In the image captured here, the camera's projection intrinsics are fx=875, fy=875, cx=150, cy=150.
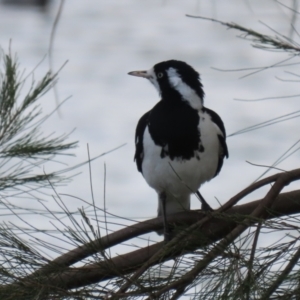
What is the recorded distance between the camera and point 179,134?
265 centimetres

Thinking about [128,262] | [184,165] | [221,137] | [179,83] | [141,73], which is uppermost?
[141,73]

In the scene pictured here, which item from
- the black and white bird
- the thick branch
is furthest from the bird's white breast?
the thick branch

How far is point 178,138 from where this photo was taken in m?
2.64

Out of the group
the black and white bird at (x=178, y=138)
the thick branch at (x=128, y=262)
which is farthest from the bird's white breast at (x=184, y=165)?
the thick branch at (x=128, y=262)

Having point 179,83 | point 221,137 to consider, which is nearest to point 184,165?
point 221,137

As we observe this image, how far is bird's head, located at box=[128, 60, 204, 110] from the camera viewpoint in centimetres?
282

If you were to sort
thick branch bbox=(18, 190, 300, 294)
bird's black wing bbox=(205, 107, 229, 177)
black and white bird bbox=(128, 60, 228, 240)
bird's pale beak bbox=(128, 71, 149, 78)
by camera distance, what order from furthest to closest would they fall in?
bird's pale beak bbox=(128, 71, 149, 78)
bird's black wing bbox=(205, 107, 229, 177)
black and white bird bbox=(128, 60, 228, 240)
thick branch bbox=(18, 190, 300, 294)

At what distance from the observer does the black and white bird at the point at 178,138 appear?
2.65 m

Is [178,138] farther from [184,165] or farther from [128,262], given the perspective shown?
[128,262]

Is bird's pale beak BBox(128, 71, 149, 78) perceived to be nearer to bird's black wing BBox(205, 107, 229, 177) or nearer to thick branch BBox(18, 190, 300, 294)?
bird's black wing BBox(205, 107, 229, 177)

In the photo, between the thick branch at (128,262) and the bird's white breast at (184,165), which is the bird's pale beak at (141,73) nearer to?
the bird's white breast at (184,165)

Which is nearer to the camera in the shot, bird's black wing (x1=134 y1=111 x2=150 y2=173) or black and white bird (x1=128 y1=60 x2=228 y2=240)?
black and white bird (x1=128 y1=60 x2=228 y2=240)

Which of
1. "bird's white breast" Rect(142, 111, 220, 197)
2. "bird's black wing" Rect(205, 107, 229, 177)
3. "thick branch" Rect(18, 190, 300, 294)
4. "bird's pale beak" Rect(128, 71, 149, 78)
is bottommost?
"thick branch" Rect(18, 190, 300, 294)

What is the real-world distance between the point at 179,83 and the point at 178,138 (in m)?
0.27
